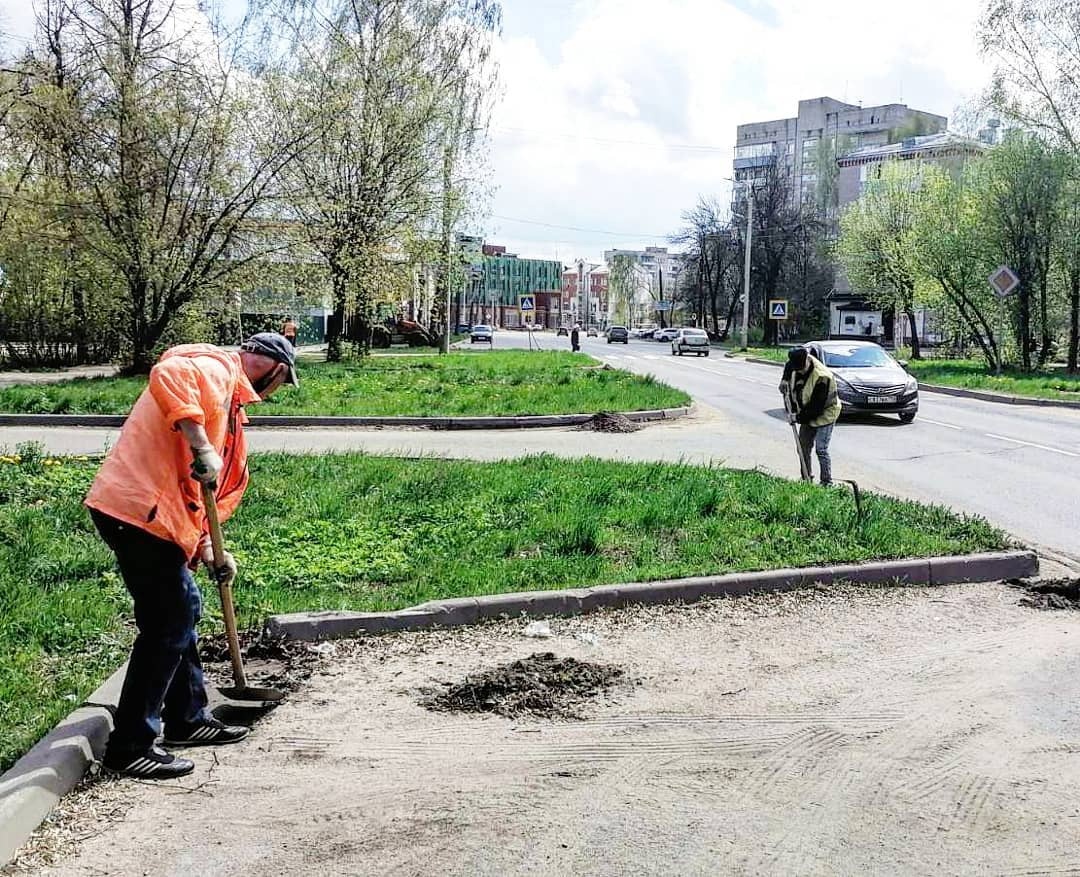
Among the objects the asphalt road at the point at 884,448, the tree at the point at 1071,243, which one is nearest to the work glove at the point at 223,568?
the asphalt road at the point at 884,448

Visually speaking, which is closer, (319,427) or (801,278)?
(319,427)

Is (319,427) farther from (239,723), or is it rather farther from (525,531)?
(239,723)

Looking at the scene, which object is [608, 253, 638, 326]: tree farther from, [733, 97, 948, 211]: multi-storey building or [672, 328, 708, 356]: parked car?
[672, 328, 708, 356]: parked car

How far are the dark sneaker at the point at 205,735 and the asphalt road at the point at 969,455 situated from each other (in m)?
6.31

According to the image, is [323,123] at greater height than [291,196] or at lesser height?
greater

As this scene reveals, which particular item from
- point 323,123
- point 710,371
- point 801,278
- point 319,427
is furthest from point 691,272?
point 319,427

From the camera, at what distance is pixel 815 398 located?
10.1 metres

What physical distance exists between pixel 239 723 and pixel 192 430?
1397 mm

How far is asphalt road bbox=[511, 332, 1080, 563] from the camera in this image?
370 inches

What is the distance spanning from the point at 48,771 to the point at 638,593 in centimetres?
352

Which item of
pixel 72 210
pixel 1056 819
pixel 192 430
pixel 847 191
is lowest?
pixel 1056 819

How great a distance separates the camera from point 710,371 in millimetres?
34719

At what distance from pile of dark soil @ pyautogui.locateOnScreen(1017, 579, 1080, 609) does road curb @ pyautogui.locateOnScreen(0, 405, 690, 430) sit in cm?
1026

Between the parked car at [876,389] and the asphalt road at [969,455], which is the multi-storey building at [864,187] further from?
the parked car at [876,389]
